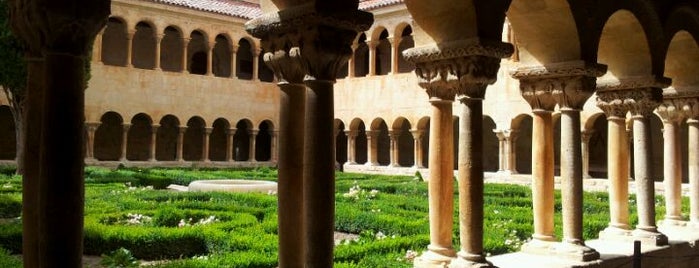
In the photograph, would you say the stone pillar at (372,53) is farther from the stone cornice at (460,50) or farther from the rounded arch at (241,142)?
the stone cornice at (460,50)

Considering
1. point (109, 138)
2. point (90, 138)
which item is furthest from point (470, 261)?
point (109, 138)

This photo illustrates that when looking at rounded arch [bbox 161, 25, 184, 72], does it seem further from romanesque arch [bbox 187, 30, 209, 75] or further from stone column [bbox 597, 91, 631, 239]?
stone column [bbox 597, 91, 631, 239]

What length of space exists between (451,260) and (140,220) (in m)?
5.63

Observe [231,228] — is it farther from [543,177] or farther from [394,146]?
[394,146]

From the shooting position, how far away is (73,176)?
325cm

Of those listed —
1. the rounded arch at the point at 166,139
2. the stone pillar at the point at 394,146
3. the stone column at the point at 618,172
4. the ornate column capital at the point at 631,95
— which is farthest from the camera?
the rounded arch at the point at 166,139

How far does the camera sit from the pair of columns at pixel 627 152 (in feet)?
26.3

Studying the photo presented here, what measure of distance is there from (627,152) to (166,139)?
24554mm

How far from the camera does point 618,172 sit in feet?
26.4

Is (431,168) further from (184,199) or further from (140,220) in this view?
(184,199)

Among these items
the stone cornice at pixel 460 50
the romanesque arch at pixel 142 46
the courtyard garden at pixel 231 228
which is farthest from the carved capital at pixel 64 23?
the romanesque arch at pixel 142 46

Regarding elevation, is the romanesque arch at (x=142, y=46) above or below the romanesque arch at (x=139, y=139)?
above

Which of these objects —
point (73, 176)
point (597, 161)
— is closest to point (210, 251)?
point (73, 176)

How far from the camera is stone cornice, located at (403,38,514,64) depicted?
5344 mm
